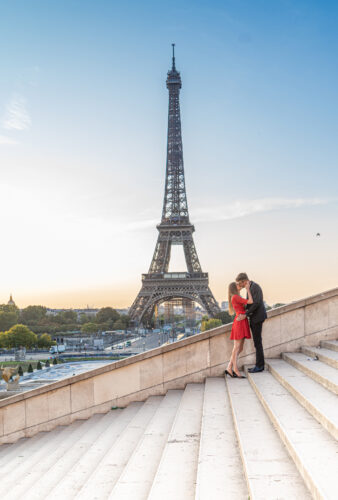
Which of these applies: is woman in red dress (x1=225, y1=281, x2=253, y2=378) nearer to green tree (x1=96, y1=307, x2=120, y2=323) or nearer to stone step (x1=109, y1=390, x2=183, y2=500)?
stone step (x1=109, y1=390, x2=183, y2=500)

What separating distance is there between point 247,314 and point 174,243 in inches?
2541

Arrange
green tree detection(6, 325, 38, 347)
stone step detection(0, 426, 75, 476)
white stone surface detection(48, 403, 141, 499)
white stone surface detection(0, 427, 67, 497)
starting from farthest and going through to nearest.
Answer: green tree detection(6, 325, 38, 347) → stone step detection(0, 426, 75, 476) → white stone surface detection(0, 427, 67, 497) → white stone surface detection(48, 403, 141, 499)

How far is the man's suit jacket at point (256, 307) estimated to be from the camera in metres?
7.30

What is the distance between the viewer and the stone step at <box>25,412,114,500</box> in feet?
17.0

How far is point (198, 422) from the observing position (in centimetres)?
568

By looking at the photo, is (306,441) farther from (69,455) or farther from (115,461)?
(69,455)

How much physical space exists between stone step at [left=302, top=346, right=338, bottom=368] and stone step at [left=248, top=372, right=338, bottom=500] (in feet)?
3.20

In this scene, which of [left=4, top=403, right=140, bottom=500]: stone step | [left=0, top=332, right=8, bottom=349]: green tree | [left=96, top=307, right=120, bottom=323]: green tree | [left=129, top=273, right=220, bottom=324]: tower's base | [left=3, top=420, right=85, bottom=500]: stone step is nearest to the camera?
[left=4, top=403, right=140, bottom=500]: stone step

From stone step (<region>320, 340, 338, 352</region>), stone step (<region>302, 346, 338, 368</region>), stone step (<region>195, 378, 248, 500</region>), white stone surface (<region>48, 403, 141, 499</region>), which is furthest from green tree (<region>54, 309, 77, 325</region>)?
stone step (<region>195, 378, 248, 500</region>)

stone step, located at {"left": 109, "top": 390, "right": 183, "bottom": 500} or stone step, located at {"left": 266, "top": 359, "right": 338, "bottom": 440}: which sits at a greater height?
stone step, located at {"left": 266, "top": 359, "right": 338, "bottom": 440}

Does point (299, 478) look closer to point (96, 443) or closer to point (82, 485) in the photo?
point (82, 485)

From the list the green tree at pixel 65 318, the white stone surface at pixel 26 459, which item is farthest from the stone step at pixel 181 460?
the green tree at pixel 65 318

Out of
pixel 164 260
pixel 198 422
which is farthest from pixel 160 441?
pixel 164 260

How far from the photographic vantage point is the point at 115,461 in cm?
519
